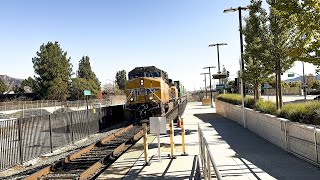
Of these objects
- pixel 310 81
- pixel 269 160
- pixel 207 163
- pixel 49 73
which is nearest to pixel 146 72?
pixel 269 160

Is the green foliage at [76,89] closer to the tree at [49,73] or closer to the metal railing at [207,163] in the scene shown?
the tree at [49,73]

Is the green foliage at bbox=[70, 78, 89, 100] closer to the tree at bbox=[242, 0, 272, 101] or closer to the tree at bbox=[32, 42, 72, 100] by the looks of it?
the tree at bbox=[32, 42, 72, 100]

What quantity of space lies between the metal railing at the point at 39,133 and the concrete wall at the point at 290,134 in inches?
367

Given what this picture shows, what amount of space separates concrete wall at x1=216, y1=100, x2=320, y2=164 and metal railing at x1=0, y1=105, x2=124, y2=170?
9.33 metres

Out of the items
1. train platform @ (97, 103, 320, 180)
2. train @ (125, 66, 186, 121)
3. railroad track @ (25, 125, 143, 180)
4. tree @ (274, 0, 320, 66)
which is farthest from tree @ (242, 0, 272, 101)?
railroad track @ (25, 125, 143, 180)

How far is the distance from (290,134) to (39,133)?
10.3 m

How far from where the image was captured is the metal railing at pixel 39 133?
11.8 metres

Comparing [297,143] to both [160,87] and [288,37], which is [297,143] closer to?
[288,37]

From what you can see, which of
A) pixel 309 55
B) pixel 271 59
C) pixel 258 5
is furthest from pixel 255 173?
pixel 258 5

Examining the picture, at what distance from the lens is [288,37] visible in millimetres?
15445

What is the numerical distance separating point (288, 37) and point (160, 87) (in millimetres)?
9462

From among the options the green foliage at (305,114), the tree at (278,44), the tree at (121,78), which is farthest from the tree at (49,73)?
the tree at (121,78)

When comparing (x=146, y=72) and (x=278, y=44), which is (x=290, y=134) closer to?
(x=278, y=44)

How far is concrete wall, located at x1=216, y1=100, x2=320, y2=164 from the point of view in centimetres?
Result: 838
